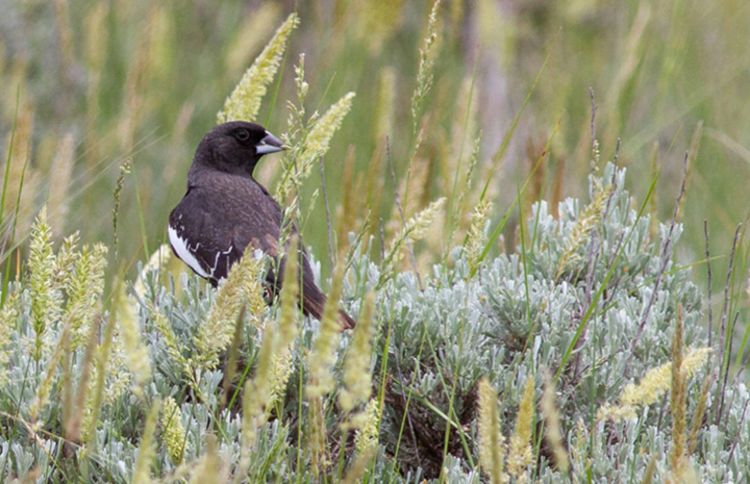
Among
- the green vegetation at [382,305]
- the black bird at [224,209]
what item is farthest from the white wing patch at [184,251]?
the green vegetation at [382,305]

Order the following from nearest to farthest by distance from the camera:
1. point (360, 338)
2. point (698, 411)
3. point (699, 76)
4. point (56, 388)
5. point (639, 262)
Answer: point (360, 338)
point (698, 411)
point (56, 388)
point (639, 262)
point (699, 76)

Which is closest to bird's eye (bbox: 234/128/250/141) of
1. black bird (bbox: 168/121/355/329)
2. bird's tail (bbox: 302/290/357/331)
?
black bird (bbox: 168/121/355/329)

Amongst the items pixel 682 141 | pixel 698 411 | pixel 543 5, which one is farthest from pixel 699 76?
pixel 698 411

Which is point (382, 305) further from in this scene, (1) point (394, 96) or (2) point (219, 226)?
(1) point (394, 96)

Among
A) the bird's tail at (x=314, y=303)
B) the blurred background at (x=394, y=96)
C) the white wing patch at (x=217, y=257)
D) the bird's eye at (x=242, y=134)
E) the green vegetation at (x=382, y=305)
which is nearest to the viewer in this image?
the green vegetation at (x=382, y=305)

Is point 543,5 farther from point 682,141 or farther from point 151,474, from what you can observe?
point 151,474

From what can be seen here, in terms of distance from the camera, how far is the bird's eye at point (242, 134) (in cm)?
476

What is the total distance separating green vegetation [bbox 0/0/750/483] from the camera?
6.15ft

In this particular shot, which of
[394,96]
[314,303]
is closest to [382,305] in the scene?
[314,303]

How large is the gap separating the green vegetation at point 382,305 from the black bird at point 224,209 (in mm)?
140

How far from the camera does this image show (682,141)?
6.82 metres

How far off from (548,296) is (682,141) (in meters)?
4.10

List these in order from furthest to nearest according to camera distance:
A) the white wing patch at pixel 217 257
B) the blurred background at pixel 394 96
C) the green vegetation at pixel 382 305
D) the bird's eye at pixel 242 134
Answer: the bird's eye at pixel 242 134
the blurred background at pixel 394 96
the white wing patch at pixel 217 257
the green vegetation at pixel 382 305

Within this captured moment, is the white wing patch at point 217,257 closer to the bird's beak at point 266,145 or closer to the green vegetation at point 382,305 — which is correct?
the green vegetation at point 382,305
